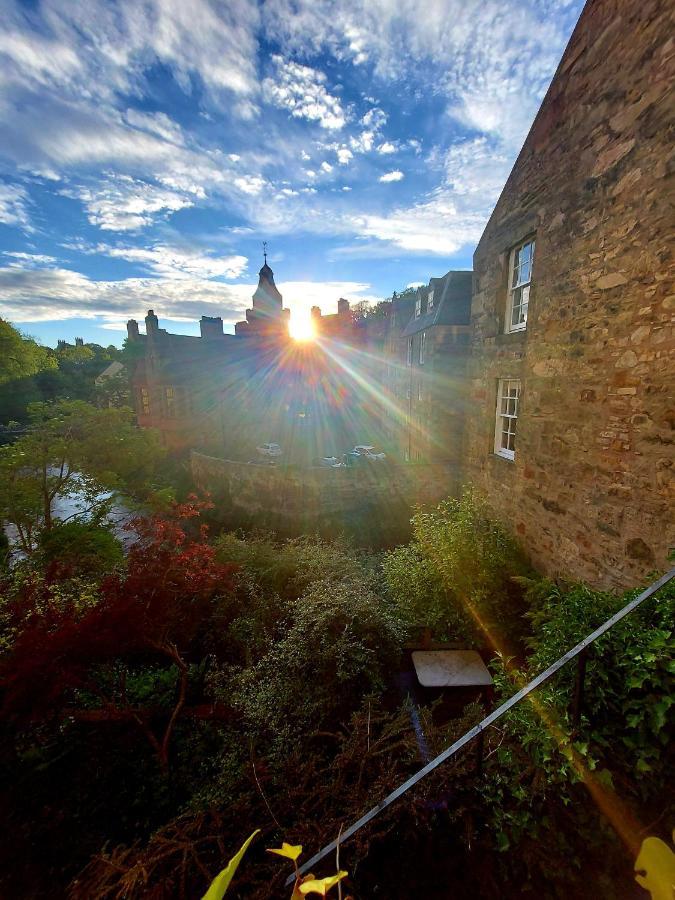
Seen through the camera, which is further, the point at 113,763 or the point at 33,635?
the point at 113,763

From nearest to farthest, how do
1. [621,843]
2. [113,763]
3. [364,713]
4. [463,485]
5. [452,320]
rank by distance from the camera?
[621,843] < [364,713] < [113,763] < [463,485] < [452,320]

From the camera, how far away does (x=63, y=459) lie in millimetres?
10984

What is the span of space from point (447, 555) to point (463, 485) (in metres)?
4.78

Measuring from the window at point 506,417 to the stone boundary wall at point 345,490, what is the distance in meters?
4.29

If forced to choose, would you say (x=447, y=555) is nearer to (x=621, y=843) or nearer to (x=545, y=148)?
(x=621, y=843)

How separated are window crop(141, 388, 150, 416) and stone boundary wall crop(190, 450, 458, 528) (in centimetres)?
1661

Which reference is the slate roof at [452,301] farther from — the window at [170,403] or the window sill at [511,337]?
the window at [170,403]

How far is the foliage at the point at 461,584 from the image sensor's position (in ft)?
22.6

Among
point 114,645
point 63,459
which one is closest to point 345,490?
point 63,459

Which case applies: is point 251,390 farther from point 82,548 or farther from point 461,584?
point 461,584

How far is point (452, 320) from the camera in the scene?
1694 cm

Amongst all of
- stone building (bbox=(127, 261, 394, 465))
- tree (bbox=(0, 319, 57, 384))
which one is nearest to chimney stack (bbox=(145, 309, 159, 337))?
stone building (bbox=(127, 261, 394, 465))

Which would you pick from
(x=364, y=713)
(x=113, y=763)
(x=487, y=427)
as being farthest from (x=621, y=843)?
(x=487, y=427)

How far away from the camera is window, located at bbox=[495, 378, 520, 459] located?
902cm
